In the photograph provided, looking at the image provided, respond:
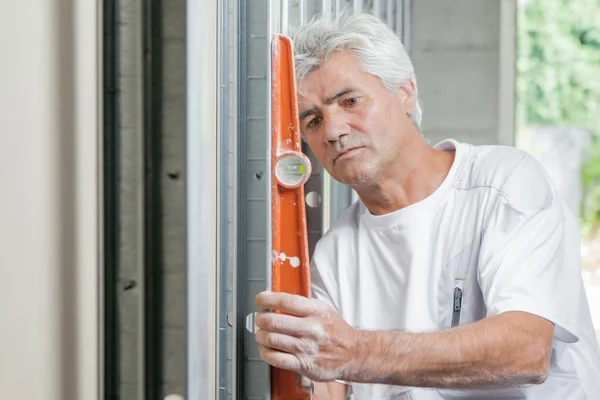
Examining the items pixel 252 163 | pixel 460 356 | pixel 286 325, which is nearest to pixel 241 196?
pixel 252 163

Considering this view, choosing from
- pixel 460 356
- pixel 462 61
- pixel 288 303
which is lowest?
pixel 460 356

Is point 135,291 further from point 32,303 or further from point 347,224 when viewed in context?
point 347,224

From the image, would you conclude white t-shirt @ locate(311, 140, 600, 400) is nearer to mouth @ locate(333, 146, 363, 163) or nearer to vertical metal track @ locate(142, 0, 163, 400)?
mouth @ locate(333, 146, 363, 163)

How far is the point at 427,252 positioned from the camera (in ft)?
3.65

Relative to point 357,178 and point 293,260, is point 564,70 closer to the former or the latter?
point 357,178

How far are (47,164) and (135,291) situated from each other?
0.33ft

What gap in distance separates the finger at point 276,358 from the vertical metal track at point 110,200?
0.72 feet

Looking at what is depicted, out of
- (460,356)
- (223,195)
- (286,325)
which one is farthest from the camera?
(460,356)

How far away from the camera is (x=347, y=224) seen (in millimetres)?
1187

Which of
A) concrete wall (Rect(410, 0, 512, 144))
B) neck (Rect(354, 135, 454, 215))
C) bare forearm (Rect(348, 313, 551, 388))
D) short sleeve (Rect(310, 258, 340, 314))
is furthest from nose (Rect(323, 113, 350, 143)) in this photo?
concrete wall (Rect(410, 0, 512, 144))

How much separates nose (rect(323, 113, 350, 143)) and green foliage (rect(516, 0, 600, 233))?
10.5 feet

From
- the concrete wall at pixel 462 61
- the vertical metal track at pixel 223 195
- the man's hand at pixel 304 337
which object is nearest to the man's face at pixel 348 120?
the man's hand at pixel 304 337

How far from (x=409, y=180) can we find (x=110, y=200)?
30.2 inches

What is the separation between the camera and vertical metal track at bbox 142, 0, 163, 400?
0.44m
